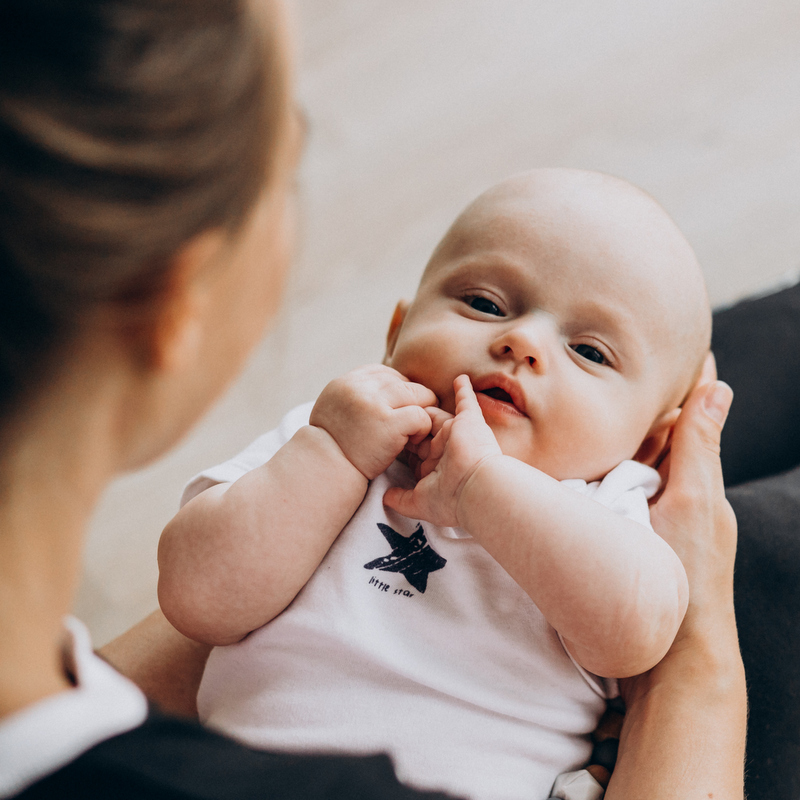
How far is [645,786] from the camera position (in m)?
0.77

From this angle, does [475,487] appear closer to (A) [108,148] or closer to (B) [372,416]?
(B) [372,416]

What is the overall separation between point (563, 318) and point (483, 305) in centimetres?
10

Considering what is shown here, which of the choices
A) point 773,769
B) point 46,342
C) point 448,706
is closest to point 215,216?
point 46,342

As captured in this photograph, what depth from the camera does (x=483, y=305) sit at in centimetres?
91

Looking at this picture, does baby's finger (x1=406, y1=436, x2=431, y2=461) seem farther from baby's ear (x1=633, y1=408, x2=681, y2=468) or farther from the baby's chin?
baby's ear (x1=633, y1=408, x2=681, y2=468)

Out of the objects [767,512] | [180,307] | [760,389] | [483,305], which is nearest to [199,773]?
[180,307]

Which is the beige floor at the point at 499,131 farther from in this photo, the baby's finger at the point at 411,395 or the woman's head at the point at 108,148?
the woman's head at the point at 108,148

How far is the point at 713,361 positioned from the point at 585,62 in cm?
131

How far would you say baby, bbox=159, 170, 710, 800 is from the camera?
2.48 feet

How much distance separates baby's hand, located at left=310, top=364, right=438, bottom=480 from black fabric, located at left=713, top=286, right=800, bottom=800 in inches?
18.9

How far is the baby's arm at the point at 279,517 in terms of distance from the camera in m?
0.79

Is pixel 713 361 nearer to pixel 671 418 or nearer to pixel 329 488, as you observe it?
pixel 671 418

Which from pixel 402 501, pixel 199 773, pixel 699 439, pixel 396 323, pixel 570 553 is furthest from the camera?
pixel 396 323

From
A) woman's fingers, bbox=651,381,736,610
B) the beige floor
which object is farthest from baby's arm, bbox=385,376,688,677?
the beige floor
